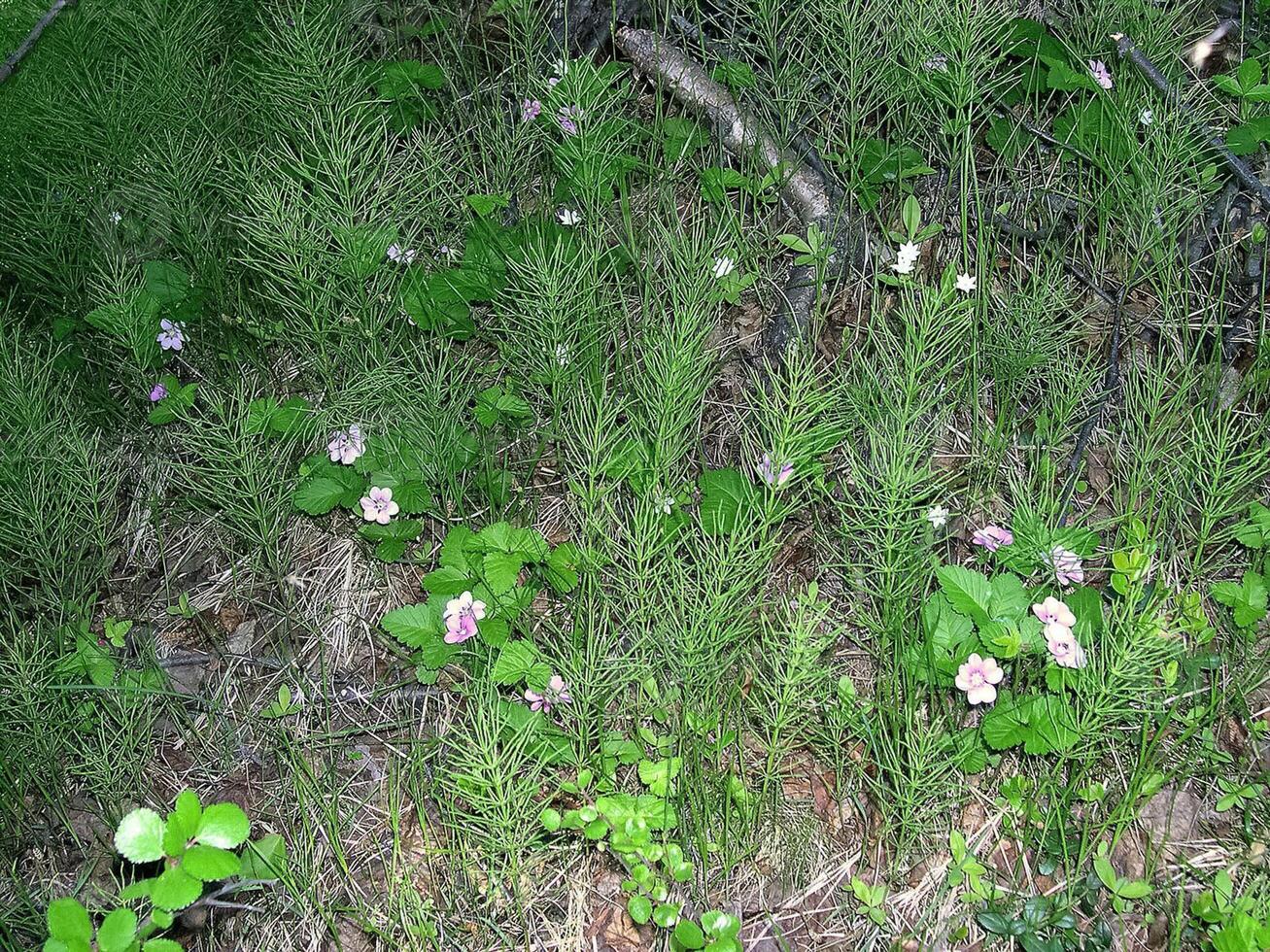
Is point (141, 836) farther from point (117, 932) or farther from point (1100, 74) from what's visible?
point (1100, 74)

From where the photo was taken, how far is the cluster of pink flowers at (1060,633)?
175 cm

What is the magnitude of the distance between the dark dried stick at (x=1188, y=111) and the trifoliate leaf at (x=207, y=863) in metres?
2.63

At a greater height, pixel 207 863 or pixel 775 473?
pixel 775 473

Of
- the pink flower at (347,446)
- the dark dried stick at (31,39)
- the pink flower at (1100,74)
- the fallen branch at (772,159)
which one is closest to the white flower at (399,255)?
the pink flower at (347,446)

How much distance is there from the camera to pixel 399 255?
2396mm

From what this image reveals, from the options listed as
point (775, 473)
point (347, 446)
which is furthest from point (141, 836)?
point (775, 473)

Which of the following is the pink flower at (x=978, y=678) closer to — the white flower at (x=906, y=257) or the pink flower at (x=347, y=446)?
the white flower at (x=906, y=257)

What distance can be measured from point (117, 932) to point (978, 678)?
4.89ft

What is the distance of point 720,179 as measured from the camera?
2531 mm

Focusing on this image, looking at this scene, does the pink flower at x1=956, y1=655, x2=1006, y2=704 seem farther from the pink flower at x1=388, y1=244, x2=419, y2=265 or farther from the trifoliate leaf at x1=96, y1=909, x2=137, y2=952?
the pink flower at x1=388, y1=244, x2=419, y2=265

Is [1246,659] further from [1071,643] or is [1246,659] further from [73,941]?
[73,941]

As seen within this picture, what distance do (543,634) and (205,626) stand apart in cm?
85

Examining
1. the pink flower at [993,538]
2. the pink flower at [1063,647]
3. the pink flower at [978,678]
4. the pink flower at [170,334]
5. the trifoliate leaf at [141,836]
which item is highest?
the pink flower at [170,334]

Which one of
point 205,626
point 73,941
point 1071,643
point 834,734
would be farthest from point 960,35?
point 73,941
